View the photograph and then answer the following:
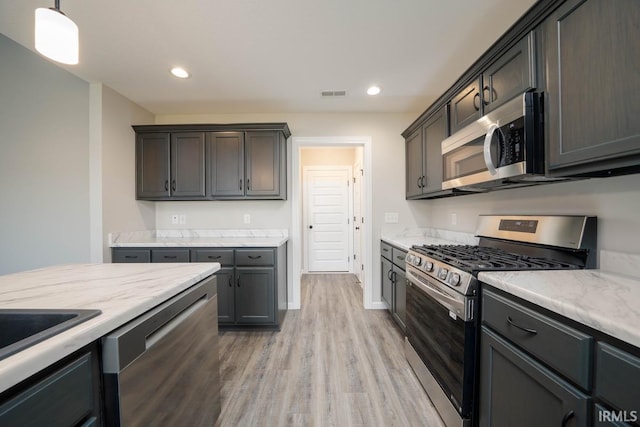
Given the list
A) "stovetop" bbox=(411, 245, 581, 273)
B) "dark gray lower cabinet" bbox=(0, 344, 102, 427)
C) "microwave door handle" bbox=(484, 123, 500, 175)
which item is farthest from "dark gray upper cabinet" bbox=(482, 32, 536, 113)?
"dark gray lower cabinet" bbox=(0, 344, 102, 427)

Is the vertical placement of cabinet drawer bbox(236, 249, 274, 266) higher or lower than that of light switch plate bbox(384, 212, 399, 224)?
lower

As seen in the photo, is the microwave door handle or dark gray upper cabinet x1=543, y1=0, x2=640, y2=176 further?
the microwave door handle

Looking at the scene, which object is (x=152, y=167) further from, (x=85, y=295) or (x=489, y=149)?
(x=489, y=149)

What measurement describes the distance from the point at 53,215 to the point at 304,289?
3.03 metres

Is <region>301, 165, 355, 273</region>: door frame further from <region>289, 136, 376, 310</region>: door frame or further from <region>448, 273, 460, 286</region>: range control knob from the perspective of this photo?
<region>448, 273, 460, 286</region>: range control knob

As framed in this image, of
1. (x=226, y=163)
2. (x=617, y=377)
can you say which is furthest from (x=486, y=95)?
(x=226, y=163)

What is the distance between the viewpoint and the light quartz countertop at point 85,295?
1.72ft

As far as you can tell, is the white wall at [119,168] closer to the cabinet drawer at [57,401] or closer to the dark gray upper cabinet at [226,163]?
the dark gray upper cabinet at [226,163]

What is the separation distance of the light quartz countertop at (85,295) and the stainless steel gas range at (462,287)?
131 cm

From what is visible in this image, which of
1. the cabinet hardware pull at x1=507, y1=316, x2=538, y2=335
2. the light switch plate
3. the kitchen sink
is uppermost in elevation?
the light switch plate

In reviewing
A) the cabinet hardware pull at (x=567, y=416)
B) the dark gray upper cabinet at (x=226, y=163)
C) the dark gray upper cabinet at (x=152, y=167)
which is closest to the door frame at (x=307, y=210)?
the dark gray upper cabinet at (x=226, y=163)

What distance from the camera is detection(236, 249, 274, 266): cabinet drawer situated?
8.37 feet

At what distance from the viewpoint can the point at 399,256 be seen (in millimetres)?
2443

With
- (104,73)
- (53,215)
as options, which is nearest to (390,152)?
(104,73)
